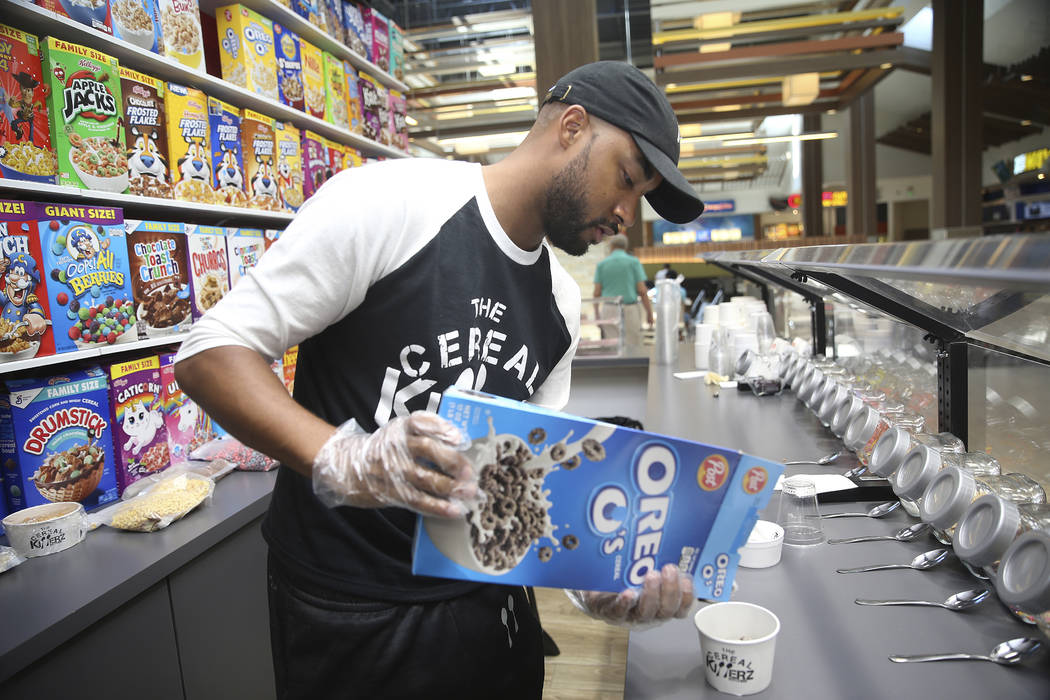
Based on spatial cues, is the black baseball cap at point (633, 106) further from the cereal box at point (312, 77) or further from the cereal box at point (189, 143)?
the cereal box at point (312, 77)

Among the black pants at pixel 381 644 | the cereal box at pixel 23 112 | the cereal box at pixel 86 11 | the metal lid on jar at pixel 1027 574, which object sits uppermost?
the cereal box at pixel 86 11

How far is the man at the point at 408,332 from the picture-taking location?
3.29ft

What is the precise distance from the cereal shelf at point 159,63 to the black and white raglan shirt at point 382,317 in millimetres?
1214

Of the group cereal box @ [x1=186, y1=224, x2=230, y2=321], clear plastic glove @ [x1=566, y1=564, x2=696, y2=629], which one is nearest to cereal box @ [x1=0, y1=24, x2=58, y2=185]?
cereal box @ [x1=186, y1=224, x2=230, y2=321]

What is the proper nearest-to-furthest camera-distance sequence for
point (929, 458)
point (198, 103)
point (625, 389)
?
point (929, 458) < point (198, 103) < point (625, 389)

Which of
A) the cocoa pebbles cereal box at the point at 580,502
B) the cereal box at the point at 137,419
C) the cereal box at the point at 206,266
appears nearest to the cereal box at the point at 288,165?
the cereal box at the point at 206,266

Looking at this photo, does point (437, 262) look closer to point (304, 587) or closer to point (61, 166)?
point (304, 587)

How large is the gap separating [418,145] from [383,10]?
6204 mm

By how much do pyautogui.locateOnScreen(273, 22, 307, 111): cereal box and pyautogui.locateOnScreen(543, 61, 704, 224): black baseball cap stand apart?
75.2 inches

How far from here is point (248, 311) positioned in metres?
0.99

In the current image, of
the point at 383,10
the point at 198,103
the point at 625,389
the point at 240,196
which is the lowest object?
the point at 625,389

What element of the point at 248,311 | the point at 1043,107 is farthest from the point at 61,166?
the point at 1043,107

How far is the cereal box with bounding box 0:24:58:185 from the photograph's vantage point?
1.66 m

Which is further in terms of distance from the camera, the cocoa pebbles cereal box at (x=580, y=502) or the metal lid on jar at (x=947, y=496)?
the metal lid on jar at (x=947, y=496)
